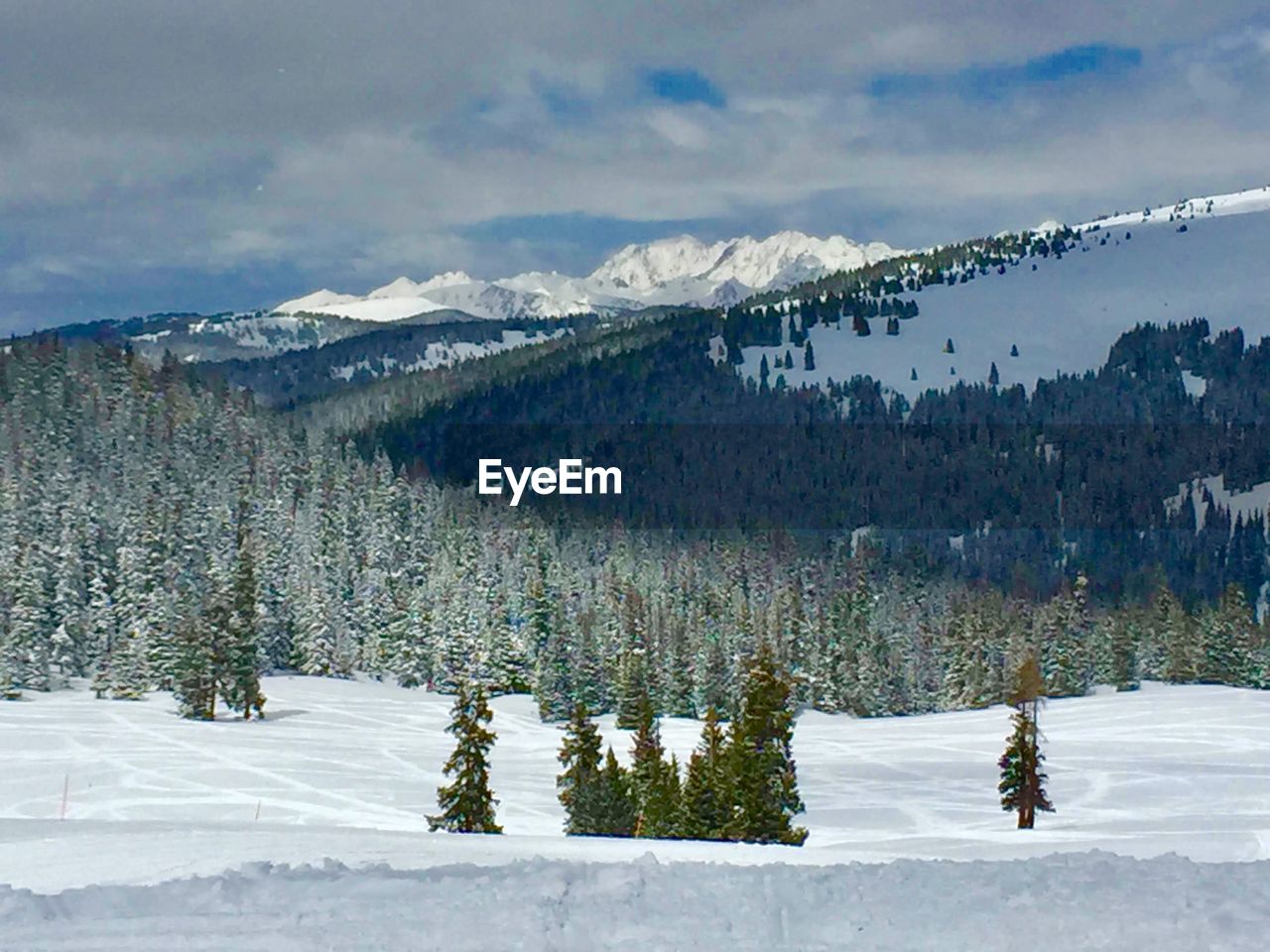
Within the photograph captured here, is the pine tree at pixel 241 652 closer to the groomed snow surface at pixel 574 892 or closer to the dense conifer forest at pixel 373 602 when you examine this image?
the dense conifer forest at pixel 373 602

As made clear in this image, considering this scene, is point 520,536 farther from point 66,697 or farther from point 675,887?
point 675,887

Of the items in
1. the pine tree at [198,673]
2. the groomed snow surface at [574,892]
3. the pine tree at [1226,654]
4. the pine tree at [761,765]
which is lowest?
the pine tree at [1226,654]

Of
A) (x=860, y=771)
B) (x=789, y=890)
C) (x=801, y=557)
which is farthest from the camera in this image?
(x=801, y=557)

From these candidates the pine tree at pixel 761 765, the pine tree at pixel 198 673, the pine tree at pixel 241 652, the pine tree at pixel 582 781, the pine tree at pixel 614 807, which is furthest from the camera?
the pine tree at pixel 241 652

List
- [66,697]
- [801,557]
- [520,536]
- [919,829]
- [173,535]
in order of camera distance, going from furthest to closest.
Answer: [801,557] < [520,536] < [173,535] < [66,697] < [919,829]

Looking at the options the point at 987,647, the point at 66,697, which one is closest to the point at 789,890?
the point at 66,697

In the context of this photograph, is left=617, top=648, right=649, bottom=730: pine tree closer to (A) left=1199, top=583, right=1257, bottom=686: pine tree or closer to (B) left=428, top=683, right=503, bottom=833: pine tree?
(B) left=428, top=683, right=503, bottom=833: pine tree

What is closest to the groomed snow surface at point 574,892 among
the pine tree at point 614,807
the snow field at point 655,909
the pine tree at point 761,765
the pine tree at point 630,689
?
the snow field at point 655,909

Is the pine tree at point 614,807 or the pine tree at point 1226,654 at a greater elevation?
the pine tree at point 614,807
